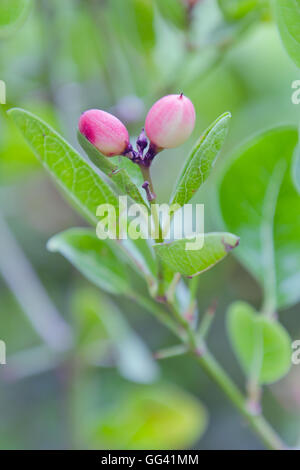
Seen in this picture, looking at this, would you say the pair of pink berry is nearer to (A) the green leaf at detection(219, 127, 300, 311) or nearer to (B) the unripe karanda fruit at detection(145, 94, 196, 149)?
(B) the unripe karanda fruit at detection(145, 94, 196, 149)

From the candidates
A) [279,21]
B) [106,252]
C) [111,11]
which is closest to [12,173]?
[111,11]

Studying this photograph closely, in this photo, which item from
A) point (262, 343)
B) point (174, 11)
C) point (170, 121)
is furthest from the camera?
point (174, 11)

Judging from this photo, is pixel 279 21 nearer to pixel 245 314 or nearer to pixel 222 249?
pixel 222 249

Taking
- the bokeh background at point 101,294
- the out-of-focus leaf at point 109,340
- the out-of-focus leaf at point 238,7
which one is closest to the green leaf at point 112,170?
the out-of-focus leaf at point 238,7

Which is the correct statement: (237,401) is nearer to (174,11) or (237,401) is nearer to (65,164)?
(65,164)

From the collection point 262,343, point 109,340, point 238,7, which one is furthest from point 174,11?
point 109,340
